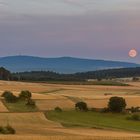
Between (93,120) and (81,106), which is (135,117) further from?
(81,106)

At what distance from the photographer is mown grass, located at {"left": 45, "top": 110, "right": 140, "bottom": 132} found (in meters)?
54.4

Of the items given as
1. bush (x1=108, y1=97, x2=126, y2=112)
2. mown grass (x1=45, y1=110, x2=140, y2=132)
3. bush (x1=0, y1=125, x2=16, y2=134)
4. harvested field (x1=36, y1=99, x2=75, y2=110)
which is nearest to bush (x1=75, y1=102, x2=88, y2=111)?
harvested field (x1=36, y1=99, x2=75, y2=110)

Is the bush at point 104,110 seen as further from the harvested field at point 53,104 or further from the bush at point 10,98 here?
the bush at point 10,98

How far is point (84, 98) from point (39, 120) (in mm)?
29288

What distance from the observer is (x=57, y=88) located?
339 feet

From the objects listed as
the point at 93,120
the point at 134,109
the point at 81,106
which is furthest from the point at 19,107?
the point at 134,109

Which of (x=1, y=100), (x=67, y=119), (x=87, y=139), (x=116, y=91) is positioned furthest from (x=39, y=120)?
(x=116, y=91)

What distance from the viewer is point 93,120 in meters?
60.4

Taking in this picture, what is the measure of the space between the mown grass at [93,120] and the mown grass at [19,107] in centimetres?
312

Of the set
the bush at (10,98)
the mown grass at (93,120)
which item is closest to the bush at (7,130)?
the mown grass at (93,120)

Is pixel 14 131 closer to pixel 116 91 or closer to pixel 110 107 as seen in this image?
pixel 110 107

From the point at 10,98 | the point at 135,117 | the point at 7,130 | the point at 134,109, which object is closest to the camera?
the point at 7,130

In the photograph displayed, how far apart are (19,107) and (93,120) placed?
1444 centimetres

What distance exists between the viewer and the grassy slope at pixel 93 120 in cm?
5466
